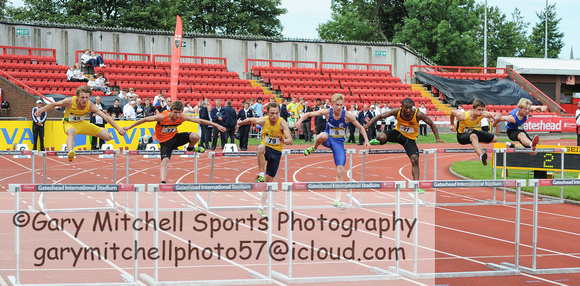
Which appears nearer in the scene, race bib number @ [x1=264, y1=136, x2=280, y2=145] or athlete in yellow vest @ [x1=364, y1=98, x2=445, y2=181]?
race bib number @ [x1=264, y1=136, x2=280, y2=145]

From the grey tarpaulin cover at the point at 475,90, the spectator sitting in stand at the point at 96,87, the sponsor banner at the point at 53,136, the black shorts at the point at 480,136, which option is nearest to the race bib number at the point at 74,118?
the black shorts at the point at 480,136

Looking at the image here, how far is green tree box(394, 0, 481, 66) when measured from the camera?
60.3 meters

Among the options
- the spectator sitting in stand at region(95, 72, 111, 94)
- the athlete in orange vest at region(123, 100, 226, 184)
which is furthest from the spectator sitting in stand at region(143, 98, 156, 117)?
the athlete in orange vest at region(123, 100, 226, 184)

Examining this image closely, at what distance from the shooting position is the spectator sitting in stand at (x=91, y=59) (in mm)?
31616

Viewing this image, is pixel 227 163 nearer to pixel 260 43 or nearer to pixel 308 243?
pixel 308 243

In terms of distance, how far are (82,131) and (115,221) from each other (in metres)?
2.35

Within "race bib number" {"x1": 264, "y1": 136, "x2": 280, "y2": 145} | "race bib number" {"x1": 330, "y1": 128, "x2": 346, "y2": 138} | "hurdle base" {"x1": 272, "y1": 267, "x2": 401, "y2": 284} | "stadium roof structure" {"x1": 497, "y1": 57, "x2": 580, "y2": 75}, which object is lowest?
"hurdle base" {"x1": 272, "y1": 267, "x2": 401, "y2": 284}

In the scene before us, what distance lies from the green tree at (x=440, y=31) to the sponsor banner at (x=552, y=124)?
83.5 feet

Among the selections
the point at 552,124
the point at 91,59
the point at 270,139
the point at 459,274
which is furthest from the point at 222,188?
the point at 552,124

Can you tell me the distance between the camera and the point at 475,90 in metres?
41.2

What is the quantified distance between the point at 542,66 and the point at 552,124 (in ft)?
42.3

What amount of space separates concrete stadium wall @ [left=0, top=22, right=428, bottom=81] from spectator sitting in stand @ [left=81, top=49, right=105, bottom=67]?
357cm

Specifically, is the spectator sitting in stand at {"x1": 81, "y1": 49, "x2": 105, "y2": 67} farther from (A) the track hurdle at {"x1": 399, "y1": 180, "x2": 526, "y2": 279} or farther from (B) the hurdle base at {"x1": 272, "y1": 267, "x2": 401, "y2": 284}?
(A) the track hurdle at {"x1": 399, "y1": 180, "x2": 526, "y2": 279}

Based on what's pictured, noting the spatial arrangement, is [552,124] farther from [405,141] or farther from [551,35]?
[551,35]
